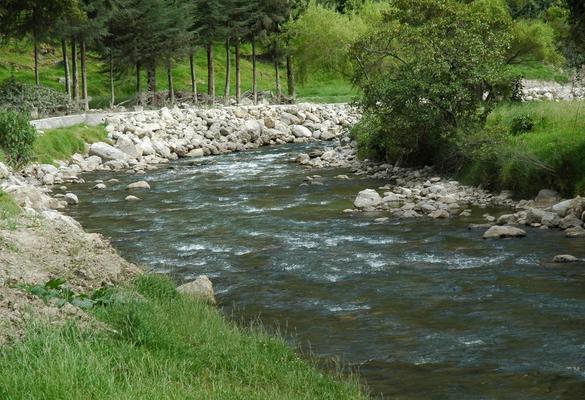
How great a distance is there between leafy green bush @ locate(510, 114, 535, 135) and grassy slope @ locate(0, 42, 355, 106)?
3513 centimetres

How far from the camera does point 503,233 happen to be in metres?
18.9

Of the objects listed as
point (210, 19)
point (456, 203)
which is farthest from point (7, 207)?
point (210, 19)

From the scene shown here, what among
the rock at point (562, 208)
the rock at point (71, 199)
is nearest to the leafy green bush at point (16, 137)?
the rock at point (71, 199)

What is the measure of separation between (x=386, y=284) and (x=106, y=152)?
26897mm

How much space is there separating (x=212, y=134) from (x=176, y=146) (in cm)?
428

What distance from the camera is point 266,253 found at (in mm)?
18344

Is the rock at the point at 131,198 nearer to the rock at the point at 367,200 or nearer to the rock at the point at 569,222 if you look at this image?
the rock at the point at 367,200

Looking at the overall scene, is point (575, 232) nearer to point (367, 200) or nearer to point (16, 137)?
point (367, 200)

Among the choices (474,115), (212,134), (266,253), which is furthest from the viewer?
(212,134)

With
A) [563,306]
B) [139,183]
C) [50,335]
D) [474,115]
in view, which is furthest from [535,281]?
[139,183]

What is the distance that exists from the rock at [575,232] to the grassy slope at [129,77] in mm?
45195

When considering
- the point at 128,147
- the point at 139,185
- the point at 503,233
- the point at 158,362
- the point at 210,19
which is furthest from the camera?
the point at 210,19

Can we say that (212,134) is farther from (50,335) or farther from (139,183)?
(50,335)

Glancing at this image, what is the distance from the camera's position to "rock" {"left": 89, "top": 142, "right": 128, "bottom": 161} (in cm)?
3884
